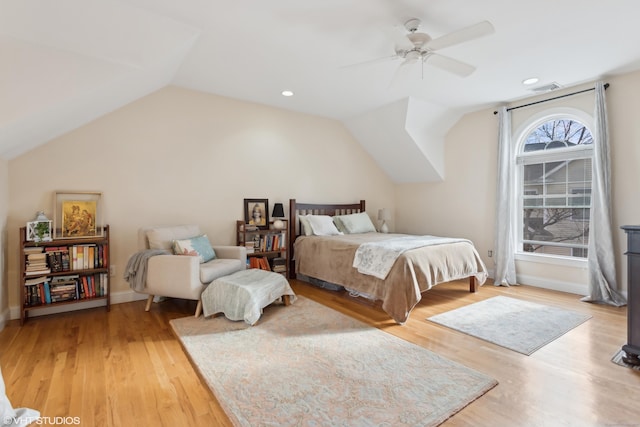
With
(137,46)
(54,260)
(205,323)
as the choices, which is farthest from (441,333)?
(54,260)

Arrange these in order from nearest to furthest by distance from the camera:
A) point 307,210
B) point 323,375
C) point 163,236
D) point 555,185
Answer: point 323,375 < point 163,236 < point 555,185 < point 307,210

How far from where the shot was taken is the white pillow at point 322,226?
14.9ft

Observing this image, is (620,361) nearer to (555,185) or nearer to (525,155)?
(555,185)

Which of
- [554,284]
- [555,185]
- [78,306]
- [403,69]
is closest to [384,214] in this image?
[555,185]

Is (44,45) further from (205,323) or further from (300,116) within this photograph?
(300,116)

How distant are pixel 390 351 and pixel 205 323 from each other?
1656 mm

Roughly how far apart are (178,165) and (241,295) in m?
1.96

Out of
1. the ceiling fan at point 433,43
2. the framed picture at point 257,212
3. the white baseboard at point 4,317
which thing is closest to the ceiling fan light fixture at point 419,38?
the ceiling fan at point 433,43

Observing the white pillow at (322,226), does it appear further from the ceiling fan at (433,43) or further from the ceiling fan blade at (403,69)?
the ceiling fan at (433,43)

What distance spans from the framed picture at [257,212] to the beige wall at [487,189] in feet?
9.13

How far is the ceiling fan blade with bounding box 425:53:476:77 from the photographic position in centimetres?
263

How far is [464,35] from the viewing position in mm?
2256

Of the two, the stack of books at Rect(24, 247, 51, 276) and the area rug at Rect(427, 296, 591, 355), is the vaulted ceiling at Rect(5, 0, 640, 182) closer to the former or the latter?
the stack of books at Rect(24, 247, 51, 276)

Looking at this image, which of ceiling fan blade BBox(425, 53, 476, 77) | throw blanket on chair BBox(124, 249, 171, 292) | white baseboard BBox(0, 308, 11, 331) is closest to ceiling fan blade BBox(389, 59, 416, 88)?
ceiling fan blade BBox(425, 53, 476, 77)
